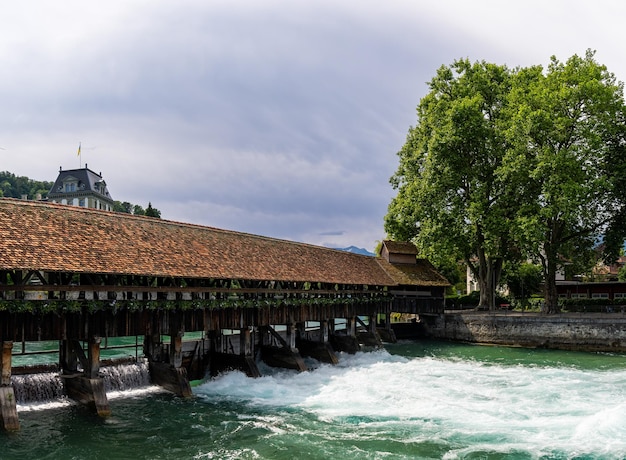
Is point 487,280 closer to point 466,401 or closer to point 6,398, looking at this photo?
point 466,401

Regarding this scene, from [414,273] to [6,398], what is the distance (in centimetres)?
2464

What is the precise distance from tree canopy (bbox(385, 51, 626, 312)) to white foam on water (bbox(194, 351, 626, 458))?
1124 cm

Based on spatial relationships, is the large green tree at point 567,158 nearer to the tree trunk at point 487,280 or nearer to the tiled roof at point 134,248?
the tree trunk at point 487,280

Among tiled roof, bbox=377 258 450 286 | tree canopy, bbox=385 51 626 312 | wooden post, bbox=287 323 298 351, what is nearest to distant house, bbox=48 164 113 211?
tree canopy, bbox=385 51 626 312

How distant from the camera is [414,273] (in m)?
33.6

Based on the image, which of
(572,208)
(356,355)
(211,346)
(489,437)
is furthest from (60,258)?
(572,208)

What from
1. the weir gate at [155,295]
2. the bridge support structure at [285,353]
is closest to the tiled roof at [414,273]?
the weir gate at [155,295]

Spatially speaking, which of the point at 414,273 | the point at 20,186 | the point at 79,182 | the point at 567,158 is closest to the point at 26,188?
the point at 20,186

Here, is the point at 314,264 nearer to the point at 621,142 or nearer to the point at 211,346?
the point at 211,346

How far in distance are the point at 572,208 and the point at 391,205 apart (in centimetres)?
1278

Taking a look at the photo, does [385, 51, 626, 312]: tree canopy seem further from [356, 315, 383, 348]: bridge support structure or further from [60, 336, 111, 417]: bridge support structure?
[60, 336, 111, 417]: bridge support structure

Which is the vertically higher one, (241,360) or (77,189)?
(77,189)

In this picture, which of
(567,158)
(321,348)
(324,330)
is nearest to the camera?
(321,348)

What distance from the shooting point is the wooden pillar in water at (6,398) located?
12.8 m
